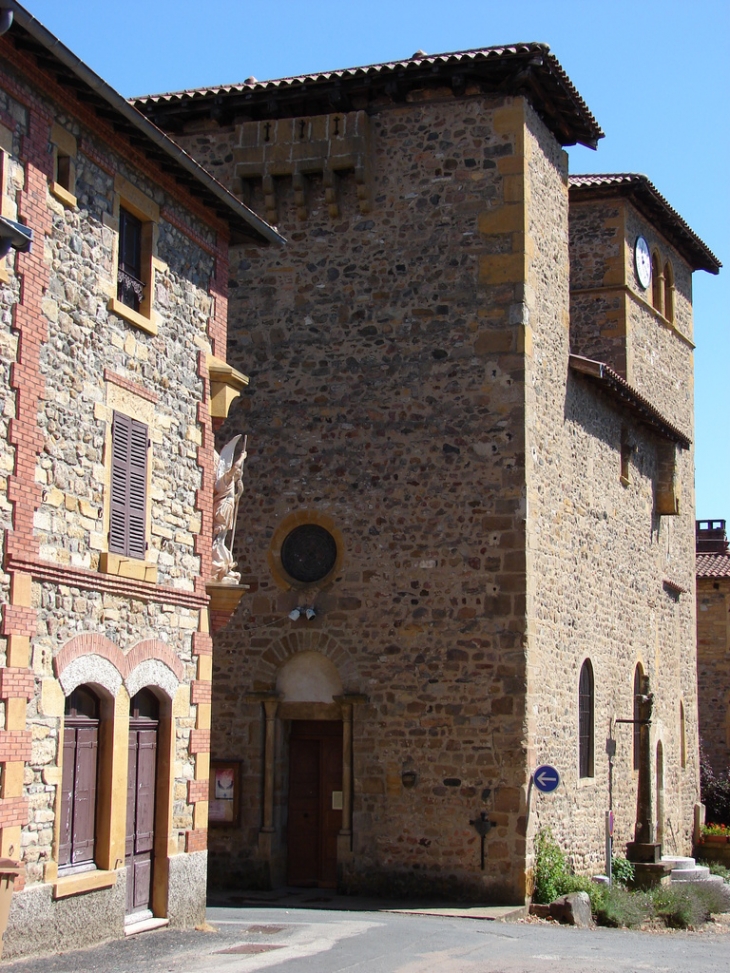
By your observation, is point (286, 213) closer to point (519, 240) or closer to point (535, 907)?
point (519, 240)

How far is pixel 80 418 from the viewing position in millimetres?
12531

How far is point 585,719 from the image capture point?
20.5 metres

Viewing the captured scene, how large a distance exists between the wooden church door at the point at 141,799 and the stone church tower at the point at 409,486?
16.6ft

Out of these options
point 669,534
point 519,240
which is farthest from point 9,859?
point 669,534

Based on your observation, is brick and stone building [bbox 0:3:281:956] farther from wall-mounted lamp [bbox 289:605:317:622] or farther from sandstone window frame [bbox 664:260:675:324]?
sandstone window frame [bbox 664:260:675:324]

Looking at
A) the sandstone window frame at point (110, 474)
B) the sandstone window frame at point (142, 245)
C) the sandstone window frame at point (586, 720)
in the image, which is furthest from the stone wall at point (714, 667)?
the sandstone window frame at point (142, 245)

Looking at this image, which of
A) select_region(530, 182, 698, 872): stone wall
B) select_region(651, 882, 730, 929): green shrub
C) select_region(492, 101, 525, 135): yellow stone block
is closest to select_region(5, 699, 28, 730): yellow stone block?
select_region(530, 182, 698, 872): stone wall

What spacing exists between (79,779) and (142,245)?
562cm

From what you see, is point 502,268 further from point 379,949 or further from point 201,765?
point 379,949

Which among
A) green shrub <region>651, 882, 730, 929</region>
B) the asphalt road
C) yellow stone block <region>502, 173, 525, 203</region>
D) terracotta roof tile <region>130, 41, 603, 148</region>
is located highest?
terracotta roof tile <region>130, 41, 603, 148</region>

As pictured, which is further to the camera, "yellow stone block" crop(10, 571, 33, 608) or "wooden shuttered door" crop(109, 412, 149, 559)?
"wooden shuttered door" crop(109, 412, 149, 559)

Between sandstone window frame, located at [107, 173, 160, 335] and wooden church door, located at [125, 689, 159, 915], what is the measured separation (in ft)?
12.7

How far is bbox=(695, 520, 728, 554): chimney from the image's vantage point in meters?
40.0

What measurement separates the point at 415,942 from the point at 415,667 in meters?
4.95
